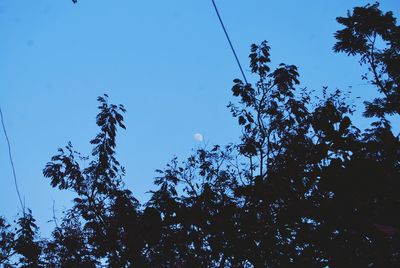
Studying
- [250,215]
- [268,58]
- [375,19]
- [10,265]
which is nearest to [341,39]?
[375,19]

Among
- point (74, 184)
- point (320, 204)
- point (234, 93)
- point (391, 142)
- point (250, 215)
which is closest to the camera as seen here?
point (391, 142)

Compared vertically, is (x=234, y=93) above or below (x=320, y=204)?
above

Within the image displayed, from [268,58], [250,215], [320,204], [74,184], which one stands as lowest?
[320,204]

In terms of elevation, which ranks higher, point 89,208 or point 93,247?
point 89,208

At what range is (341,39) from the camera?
38.7ft

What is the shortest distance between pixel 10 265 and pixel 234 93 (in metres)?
11.6

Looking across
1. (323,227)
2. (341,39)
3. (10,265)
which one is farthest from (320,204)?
(10,265)

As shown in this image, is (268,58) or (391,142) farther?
(268,58)

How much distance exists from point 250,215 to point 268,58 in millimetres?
7880

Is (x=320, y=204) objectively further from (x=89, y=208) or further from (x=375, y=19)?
(x=375, y=19)

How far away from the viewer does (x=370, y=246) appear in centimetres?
225

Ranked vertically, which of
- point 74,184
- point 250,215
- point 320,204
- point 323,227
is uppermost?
point 74,184

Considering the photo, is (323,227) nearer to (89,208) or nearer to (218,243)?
(218,243)

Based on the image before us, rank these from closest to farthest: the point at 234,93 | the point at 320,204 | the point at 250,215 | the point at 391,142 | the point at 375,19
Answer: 1. the point at 391,142
2. the point at 320,204
3. the point at 250,215
4. the point at 234,93
5. the point at 375,19
